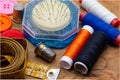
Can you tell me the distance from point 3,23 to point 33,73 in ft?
0.83

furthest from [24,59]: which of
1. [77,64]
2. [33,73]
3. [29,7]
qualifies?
[29,7]

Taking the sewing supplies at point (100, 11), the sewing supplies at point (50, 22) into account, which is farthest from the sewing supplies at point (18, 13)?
the sewing supplies at point (100, 11)

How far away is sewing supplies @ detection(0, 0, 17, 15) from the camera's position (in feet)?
3.82

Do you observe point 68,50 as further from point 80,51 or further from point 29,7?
point 29,7

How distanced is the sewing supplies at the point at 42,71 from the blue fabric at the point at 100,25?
0.24 metres

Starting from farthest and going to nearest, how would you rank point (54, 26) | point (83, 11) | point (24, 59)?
1. point (83, 11)
2. point (54, 26)
3. point (24, 59)

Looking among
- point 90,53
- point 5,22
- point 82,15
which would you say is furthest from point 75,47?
point 5,22

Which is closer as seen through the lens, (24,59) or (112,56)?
(24,59)

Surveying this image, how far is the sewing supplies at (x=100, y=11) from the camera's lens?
1.14 m

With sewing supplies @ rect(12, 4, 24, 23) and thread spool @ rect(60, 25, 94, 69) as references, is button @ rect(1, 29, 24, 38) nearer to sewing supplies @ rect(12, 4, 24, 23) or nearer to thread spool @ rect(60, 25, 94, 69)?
sewing supplies @ rect(12, 4, 24, 23)

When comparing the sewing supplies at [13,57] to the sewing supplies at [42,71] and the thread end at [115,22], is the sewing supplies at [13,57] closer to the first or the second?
the sewing supplies at [42,71]

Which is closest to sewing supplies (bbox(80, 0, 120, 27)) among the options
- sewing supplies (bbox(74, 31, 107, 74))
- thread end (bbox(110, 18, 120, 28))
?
thread end (bbox(110, 18, 120, 28))

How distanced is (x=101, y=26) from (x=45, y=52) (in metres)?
0.25

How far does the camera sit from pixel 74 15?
115 centimetres
